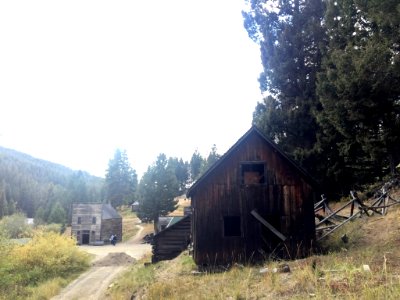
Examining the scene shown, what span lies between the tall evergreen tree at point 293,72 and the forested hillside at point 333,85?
0.08 m

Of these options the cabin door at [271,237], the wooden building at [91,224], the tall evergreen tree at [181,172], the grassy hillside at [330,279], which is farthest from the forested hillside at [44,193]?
the grassy hillside at [330,279]

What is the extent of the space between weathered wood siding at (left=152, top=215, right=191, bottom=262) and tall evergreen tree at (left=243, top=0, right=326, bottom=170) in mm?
10442

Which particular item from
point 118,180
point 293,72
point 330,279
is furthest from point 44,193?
point 330,279

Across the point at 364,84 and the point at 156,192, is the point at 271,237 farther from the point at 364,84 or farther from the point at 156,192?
the point at 156,192

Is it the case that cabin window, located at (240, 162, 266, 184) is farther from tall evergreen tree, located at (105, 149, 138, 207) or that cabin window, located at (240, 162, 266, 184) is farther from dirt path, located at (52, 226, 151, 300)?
tall evergreen tree, located at (105, 149, 138, 207)

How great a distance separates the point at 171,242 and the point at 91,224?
133ft

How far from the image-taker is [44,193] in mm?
131250

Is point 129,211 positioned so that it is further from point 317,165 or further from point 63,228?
→ point 317,165

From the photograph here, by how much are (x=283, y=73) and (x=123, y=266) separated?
23.3 metres

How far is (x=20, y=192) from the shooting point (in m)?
132

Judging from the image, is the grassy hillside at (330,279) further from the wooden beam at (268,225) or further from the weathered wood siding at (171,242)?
the weathered wood siding at (171,242)

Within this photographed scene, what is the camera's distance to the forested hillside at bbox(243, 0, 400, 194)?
19.2 metres

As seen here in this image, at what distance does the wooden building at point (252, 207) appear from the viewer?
61.1 ft

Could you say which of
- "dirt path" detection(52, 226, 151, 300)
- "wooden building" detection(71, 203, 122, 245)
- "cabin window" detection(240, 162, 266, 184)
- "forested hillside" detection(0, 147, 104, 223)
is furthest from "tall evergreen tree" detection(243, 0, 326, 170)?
"forested hillside" detection(0, 147, 104, 223)
